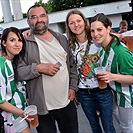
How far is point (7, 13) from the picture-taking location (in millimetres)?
29109

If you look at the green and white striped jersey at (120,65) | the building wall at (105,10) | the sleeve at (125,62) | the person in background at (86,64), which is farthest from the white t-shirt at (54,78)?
the building wall at (105,10)

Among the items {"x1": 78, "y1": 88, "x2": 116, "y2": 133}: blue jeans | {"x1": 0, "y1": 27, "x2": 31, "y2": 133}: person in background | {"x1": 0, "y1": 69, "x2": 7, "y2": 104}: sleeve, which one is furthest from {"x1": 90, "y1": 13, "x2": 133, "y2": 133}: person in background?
{"x1": 0, "y1": 69, "x2": 7, "y2": 104}: sleeve

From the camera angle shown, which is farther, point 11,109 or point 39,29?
point 39,29

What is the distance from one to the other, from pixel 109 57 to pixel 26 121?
1.10m

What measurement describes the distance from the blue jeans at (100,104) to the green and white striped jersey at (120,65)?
0.15 meters

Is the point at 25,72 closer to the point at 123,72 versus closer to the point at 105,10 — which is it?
the point at 123,72

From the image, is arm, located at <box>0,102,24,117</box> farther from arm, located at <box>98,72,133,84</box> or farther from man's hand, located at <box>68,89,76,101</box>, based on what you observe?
arm, located at <box>98,72,133,84</box>

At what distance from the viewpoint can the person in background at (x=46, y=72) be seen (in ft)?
8.08

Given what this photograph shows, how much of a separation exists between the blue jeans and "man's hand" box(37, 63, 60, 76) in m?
0.61

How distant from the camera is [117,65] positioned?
7.99 feet

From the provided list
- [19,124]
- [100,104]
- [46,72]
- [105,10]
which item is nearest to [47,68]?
[46,72]

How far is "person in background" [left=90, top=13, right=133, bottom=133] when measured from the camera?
2373mm

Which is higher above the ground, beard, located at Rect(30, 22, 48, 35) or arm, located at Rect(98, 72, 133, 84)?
beard, located at Rect(30, 22, 48, 35)

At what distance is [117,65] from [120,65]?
0.13 ft
